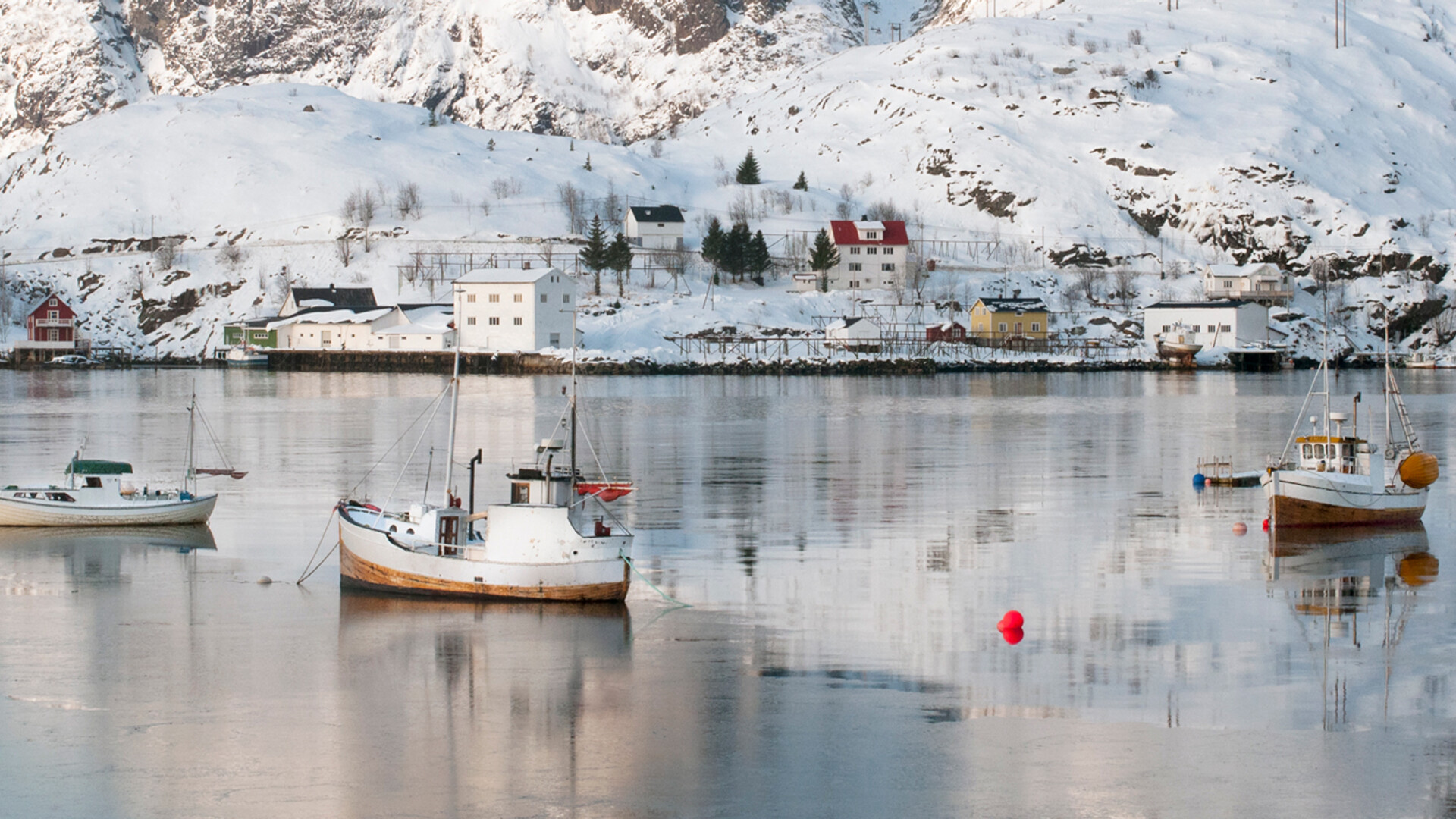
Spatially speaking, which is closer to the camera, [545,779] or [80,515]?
[545,779]

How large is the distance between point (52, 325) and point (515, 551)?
13228 cm

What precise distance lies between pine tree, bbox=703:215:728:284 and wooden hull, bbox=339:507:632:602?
4487 inches

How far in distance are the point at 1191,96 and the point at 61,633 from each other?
588 feet

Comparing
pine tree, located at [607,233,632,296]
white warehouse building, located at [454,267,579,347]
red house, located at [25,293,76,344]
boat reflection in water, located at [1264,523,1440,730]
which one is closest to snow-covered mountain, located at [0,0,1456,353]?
red house, located at [25,293,76,344]

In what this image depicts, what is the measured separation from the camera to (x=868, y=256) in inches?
5748

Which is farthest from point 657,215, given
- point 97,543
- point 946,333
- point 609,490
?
point 97,543

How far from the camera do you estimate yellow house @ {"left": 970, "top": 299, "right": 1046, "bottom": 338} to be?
13450cm

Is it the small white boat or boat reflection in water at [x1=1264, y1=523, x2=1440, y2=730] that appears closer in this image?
boat reflection in water at [x1=1264, y1=523, x2=1440, y2=730]

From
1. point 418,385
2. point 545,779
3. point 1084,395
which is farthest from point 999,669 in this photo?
point 418,385

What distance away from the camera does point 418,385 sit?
4102 inches

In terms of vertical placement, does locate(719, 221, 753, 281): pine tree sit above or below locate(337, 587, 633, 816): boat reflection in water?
above

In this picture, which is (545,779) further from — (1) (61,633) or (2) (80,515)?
(2) (80,515)

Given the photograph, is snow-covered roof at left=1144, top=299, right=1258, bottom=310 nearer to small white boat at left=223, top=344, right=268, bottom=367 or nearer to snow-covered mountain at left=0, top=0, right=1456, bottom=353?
snow-covered mountain at left=0, top=0, right=1456, bottom=353

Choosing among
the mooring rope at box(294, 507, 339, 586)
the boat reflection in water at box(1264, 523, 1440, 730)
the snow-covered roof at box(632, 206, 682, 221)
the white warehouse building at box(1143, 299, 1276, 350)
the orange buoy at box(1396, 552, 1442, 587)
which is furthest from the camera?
the snow-covered roof at box(632, 206, 682, 221)
